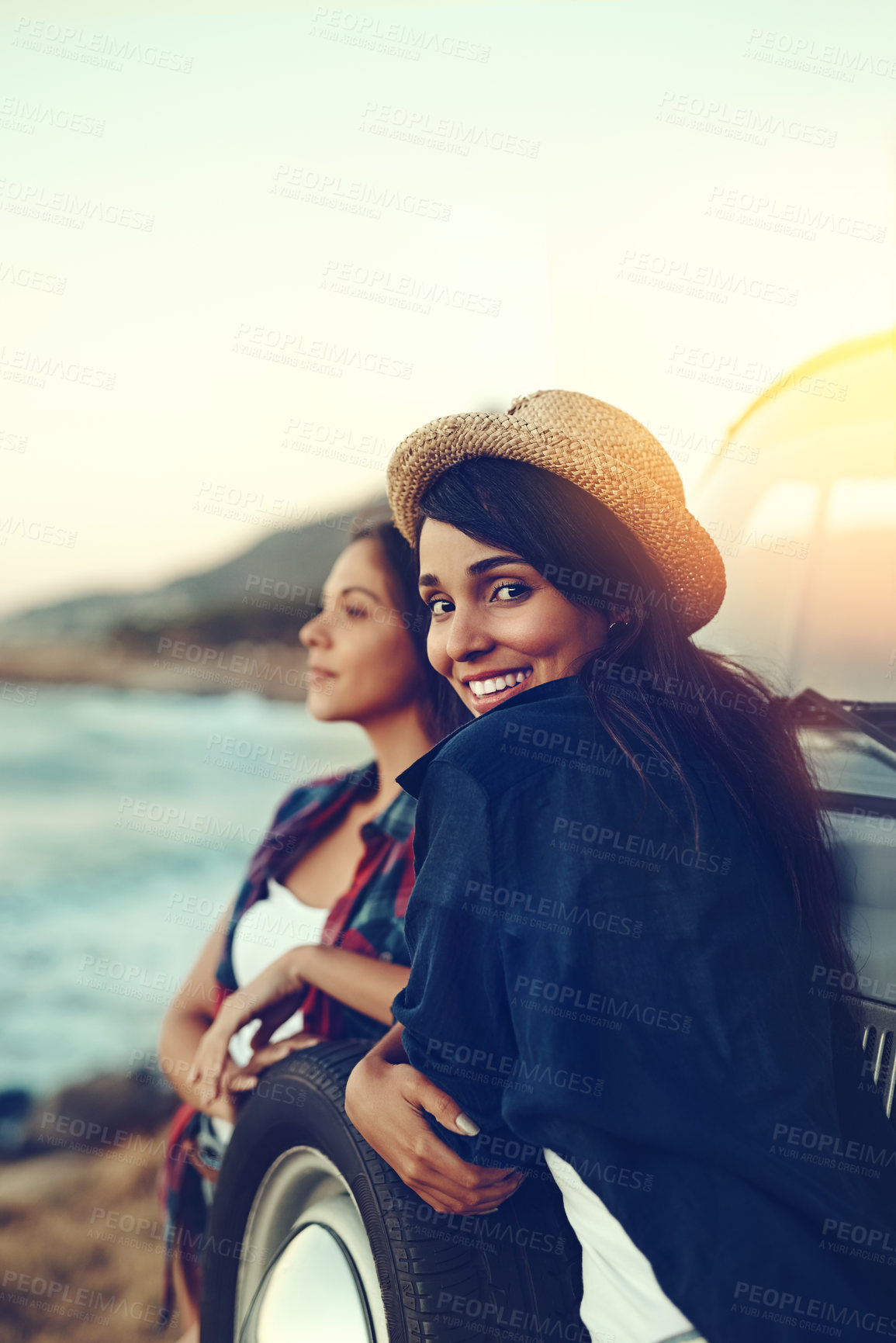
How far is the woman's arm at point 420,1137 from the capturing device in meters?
1.29

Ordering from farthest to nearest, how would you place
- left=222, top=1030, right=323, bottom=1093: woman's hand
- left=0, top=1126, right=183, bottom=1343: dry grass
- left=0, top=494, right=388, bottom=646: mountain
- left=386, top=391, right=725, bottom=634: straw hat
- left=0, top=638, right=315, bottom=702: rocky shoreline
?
left=0, top=638, right=315, bottom=702: rocky shoreline < left=0, top=494, right=388, bottom=646: mountain < left=0, top=1126, right=183, bottom=1343: dry grass < left=222, top=1030, right=323, bottom=1093: woman's hand < left=386, top=391, right=725, bottom=634: straw hat

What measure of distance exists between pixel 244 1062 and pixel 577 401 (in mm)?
1628

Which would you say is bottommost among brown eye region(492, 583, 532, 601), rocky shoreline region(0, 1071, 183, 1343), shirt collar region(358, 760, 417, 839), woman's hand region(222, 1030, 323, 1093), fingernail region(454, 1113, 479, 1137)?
rocky shoreline region(0, 1071, 183, 1343)

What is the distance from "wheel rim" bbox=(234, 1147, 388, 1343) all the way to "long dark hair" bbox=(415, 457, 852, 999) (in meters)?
0.90

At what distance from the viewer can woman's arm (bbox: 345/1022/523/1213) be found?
1.29 metres

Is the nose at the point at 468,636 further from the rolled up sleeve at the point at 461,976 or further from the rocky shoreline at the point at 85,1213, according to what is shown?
the rocky shoreline at the point at 85,1213

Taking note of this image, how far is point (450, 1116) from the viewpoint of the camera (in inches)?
50.1

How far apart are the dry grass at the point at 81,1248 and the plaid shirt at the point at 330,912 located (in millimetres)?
161

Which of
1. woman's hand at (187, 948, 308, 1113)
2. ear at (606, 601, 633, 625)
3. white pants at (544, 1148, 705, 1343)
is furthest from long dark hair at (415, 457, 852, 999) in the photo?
woman's hand at (187, 948, 308, 1113)

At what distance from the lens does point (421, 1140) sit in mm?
1312

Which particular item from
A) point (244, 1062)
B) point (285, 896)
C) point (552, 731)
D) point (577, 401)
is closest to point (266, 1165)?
point (244, 1062)

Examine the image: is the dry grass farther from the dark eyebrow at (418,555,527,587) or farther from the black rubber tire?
the dark eyebrow at (418,555,527,587)

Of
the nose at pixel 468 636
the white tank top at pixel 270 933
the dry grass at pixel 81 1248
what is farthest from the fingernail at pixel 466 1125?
the dry grass at pixel 81 1248

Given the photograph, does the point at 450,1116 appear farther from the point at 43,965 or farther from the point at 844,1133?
the point at 43,965
